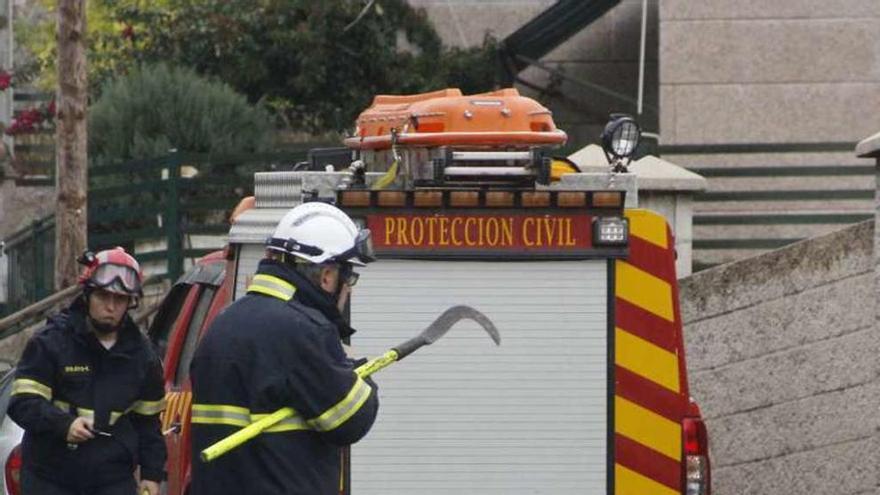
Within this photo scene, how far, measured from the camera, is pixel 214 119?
19.2m

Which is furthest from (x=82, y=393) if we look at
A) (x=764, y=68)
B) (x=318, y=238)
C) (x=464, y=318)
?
(x=764, y=68)

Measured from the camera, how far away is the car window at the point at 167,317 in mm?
9273

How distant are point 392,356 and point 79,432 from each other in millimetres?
1800

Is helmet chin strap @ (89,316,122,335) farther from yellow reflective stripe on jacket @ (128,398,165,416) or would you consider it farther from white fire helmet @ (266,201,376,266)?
white fire helmet @ (266,201,376,266)

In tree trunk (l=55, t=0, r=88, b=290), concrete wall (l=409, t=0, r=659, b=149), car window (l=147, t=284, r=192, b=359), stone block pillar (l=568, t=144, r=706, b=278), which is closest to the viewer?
car window (l=147, t=284, r=192, b=359)

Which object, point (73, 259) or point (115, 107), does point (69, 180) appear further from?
point (115, 107)

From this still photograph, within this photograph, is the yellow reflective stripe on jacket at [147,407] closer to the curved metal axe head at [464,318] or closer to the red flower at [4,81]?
the curved metal axe head at [464,318]

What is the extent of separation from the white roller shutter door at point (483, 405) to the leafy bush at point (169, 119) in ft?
37.2

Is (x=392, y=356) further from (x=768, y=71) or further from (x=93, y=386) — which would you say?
(x=768, y=71)

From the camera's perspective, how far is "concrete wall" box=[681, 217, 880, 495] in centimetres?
1098

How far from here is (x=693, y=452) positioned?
786 centimetres

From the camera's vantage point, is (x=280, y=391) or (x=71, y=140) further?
(x=71, y=140)

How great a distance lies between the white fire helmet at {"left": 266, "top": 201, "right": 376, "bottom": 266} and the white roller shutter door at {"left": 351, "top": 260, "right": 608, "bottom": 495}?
1377 mm

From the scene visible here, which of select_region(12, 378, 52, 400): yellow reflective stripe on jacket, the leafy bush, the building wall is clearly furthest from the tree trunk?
select_region(12, 378, 52, 400): yellow reflective stripe on jacket
